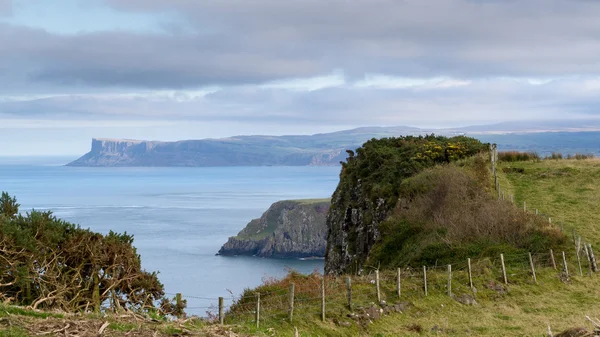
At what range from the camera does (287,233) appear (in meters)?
193

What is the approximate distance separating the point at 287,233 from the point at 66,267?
167882 mm

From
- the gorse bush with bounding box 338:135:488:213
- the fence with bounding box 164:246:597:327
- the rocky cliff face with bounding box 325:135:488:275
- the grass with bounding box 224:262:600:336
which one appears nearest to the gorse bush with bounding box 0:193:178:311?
the fence with bounding box 164:246:597:327

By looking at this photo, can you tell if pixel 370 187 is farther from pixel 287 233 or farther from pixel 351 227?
pixel 287 233

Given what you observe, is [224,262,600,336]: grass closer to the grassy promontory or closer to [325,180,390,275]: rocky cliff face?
the grassy promontory

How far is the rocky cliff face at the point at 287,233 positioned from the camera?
188625mm

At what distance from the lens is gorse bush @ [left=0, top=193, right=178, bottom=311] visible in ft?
76.7

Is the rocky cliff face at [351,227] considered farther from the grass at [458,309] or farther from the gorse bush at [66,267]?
the gorse bush at [66,267]

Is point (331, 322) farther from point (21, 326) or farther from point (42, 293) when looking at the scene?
point (21, 326)

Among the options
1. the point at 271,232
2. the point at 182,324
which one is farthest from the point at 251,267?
the point at 182,324

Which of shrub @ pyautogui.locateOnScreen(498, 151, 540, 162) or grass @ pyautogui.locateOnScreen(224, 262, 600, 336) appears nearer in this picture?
grass @ pyautogui.locateOnScreen(224, 262, 600, 336)

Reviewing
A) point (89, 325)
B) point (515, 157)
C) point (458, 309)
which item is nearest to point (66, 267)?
point (89, 325)

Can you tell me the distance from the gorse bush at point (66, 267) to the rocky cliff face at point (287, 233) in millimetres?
155122

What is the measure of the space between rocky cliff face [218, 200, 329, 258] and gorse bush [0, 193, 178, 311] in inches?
6107

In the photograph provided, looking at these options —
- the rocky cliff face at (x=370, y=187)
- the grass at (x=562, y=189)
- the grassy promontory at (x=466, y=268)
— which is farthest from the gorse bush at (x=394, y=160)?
the grass at (x=562, y=189)
